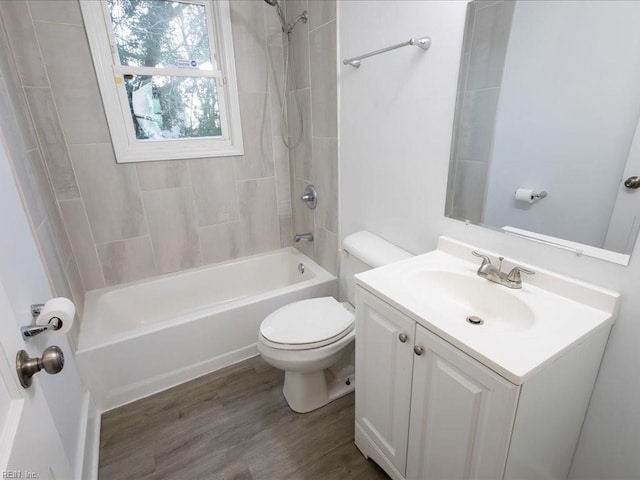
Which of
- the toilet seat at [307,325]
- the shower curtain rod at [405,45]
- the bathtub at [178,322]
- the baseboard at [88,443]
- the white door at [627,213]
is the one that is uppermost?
the shower curtain rod at [405,45]

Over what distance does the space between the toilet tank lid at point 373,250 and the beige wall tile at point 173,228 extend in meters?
1.22

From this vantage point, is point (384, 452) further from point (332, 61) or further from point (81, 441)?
point (332, 61)

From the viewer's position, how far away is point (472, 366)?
2.62 feet

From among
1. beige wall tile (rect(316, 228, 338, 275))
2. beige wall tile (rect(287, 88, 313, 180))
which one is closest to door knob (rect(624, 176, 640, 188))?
beige wall tile (rect(316, 228, 338, 275))

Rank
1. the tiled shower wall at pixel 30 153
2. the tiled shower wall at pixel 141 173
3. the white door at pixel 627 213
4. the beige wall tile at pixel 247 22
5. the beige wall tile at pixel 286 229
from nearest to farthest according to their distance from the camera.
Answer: the white door at pixel 627 213
the tiled shower wall at pixel 30 153
the tiled shower wall at pixel 141 173
the beige wall tile at pixel 247 22
the beige wall tile at pixel 286 229

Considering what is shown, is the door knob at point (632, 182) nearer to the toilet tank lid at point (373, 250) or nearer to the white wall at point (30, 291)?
the toilet tank lid at point (373, 250)

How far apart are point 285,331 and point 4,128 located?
4.58 ft

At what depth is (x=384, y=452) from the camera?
4.13ft

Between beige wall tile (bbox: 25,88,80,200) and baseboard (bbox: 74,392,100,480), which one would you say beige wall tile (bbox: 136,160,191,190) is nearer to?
beige wall tile (bbox: 25,88,80,200)

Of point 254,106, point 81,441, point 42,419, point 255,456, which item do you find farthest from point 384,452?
point 254,106

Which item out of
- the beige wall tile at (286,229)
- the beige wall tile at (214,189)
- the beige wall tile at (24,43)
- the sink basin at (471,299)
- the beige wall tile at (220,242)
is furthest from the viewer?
the beige wall tile at (286,229)

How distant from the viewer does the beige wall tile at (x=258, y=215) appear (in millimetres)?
2457

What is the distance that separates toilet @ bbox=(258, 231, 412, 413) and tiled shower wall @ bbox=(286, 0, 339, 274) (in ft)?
1.43

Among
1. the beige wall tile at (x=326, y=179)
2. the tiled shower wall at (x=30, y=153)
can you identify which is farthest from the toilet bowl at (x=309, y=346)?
the tiled shower wall at (x=30, y=153)
